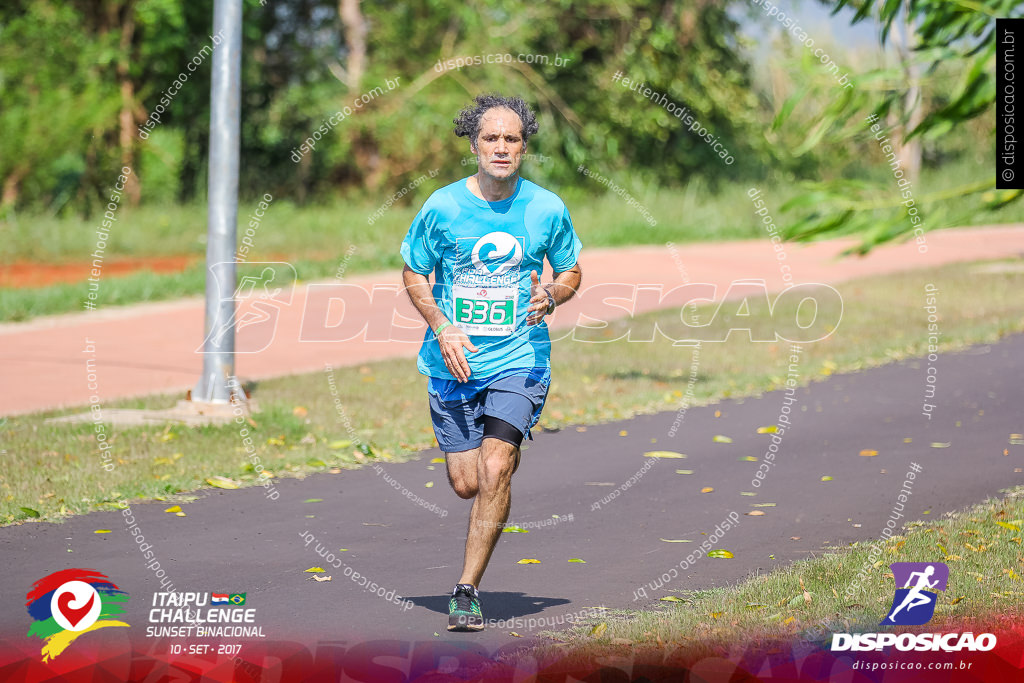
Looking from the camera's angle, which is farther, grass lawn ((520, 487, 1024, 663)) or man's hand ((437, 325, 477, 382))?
man's hand ((437, 325, 477, 382))

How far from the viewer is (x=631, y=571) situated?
5922 millimetres

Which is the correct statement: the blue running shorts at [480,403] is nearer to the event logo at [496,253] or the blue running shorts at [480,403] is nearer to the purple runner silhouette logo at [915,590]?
the event logo at [496,253]

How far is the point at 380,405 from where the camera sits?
9.92m

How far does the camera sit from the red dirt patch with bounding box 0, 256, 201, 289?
51.8 feet

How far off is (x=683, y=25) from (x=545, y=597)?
20.4m

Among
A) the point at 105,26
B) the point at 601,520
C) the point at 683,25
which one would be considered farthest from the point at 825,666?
the point at 683,25

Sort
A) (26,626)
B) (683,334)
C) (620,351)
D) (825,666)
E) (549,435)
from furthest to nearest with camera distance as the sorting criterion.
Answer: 1. (683,334)
2. (620,351)
3. (549,435)
4. (26,626)
5. (825,666)

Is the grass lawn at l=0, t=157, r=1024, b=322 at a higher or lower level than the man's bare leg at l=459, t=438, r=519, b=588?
higher

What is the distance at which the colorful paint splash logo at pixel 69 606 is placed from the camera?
4941 millimetres

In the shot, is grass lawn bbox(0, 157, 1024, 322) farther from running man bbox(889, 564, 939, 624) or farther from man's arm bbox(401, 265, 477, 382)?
running man bbox(889, 564, 939, 624)

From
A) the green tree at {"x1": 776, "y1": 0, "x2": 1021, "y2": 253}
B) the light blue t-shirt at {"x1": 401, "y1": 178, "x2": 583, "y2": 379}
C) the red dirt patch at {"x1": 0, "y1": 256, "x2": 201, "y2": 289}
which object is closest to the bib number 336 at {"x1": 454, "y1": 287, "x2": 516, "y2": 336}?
the light blue t-shirt at {"x1": 401, "y1": 178, "x2": 583, "y2": 379}

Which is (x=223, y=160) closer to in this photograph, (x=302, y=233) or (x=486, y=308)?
(x=486, y=308)

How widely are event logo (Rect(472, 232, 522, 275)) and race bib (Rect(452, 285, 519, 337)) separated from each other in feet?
0.28

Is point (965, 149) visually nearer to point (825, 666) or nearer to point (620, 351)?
point (620, 351)
